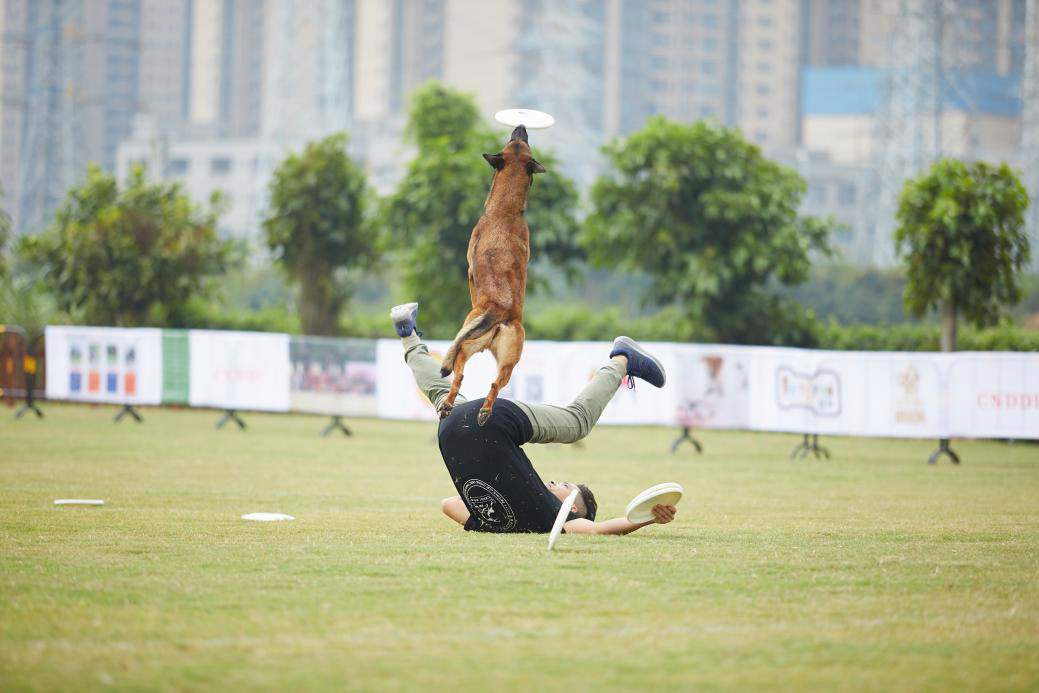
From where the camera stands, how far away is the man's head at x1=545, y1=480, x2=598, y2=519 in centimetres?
1041

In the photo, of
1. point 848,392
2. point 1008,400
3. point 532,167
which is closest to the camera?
point 532,167

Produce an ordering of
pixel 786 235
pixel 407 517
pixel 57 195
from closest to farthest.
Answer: pixel 407 517 → pixel 786 235 → pixel 57 195

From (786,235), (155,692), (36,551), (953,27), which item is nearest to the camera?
(155,692)

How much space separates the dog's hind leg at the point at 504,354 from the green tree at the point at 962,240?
1927cm

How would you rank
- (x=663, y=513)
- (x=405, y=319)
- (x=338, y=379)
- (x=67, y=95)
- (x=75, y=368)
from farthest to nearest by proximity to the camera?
(x=67, y=95), (x=75, y=368), (x=338, y=379), (x=405, y=319), (x=663, y=513)

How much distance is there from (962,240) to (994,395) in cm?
592

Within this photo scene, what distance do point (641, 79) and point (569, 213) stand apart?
118 meters

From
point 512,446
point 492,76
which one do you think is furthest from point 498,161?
point 492,76

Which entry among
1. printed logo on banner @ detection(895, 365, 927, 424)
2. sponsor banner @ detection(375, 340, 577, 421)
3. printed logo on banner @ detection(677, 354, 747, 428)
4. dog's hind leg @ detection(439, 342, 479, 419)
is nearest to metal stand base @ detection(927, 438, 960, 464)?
printed logo on banner @ detection(895, 365, 927, 424)

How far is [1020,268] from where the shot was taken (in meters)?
27.8

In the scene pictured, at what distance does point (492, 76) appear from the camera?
142 meters

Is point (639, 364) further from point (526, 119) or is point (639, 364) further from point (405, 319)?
point (526, 119)

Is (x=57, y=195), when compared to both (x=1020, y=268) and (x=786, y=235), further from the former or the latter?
(x=1020, y=268)

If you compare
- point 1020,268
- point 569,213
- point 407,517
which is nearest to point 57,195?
point 569,213
